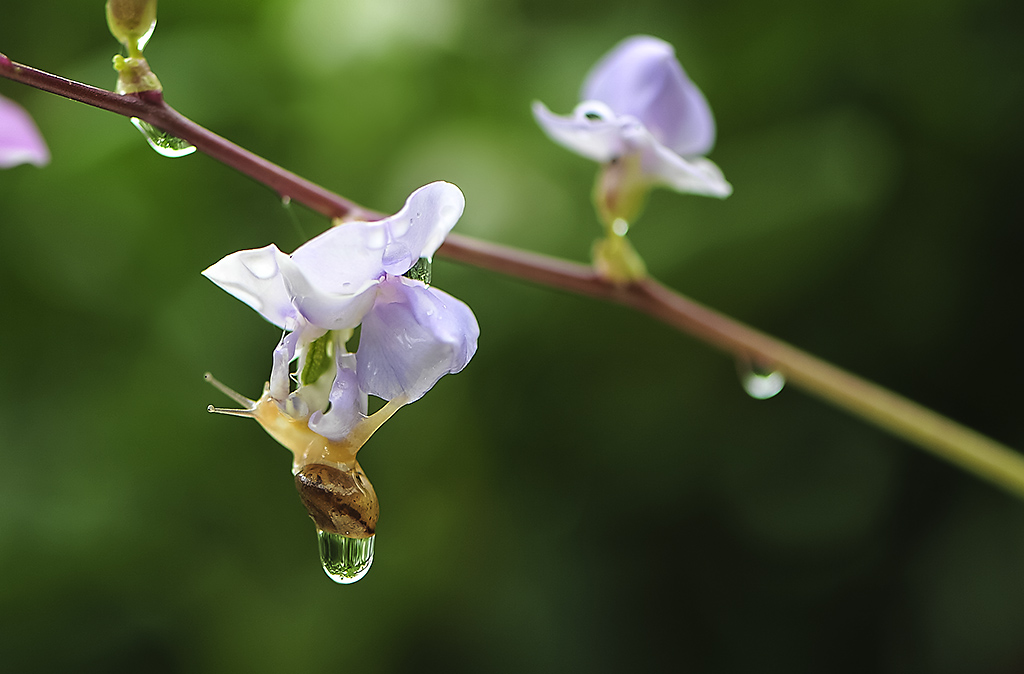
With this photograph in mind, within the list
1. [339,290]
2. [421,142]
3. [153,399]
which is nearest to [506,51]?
[421,142]

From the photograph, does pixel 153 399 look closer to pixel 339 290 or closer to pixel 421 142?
pixel 421 142

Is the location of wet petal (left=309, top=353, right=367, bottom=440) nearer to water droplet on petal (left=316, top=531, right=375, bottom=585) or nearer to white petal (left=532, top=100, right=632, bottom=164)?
water droplet on petal (left=316, top=531, right=375, bottom=585)

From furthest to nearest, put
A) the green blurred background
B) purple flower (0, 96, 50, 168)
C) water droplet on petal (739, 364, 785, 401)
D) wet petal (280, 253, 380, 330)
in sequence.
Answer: the green blurred background, water droplet on petal (739, 364, 785, 401), purple flower (0, 96, 50, 168), wet petal (280, 253, 380, 330)

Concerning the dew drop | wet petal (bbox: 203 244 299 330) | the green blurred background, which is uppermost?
the dew drop

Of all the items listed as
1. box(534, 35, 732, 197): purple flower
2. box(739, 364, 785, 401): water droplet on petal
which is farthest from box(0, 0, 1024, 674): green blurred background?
box(534, 35, 732, 197): purple flower

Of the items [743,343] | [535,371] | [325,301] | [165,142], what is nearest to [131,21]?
[165,142]

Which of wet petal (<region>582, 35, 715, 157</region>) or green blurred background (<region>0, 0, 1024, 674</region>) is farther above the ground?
wet petal (<region>582, 35, 715, 157</region>)

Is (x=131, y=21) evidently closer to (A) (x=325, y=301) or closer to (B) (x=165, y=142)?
(B) (x=165, y=142)

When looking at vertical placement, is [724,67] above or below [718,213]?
above
